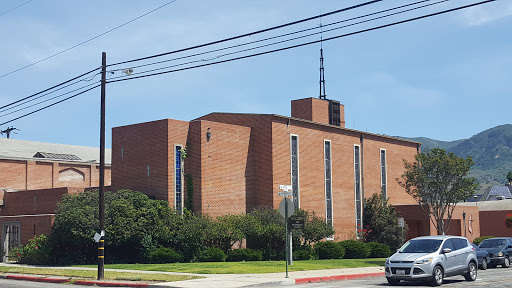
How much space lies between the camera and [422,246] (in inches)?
868

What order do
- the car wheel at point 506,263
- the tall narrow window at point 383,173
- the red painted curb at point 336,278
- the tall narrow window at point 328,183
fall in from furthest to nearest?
the tall narrow window at point 383,173, the tall narrow window at point 328,183, the car wheel at point 506,263, the red painted curb at point 336,278

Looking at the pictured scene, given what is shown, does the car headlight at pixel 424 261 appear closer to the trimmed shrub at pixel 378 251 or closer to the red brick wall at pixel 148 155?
the red brick wall at pixel 148 155

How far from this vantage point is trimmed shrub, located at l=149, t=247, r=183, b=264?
111ft

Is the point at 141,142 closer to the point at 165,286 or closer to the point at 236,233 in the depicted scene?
the point at 236,233

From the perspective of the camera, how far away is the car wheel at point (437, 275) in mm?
20531

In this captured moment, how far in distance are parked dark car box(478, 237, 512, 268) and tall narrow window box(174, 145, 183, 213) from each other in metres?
18.4

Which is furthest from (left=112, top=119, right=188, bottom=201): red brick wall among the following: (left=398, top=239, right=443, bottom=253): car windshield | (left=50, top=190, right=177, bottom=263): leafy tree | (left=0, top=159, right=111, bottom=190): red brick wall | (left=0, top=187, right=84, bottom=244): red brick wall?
(left=398, top=239, right=443, bottom=253): car windshield

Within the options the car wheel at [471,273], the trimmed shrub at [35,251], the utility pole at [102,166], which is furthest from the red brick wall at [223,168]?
the car wheel at [471,273]

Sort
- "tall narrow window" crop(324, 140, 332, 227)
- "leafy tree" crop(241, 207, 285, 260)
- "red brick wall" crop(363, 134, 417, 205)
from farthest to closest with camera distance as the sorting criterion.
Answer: "red brick wall" crop(363, 134, 417, 205) → "tall narrow window" crop(324, 140, 332, 227) → "leafy tree" crop(241, 207, 285, 260)

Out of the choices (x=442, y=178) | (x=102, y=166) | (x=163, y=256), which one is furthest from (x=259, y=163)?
(x=102, y=166)

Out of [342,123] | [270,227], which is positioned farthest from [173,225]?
[342,123]

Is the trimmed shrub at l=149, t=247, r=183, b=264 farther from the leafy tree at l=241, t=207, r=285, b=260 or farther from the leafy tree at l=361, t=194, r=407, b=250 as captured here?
the leafy tree at l=361, t=194, r=407, b=250

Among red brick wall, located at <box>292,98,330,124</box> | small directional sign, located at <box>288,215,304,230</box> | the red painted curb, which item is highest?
red brick wall, located at <box>292,98,330,124</box>

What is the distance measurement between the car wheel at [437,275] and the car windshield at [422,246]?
777 millimetres
